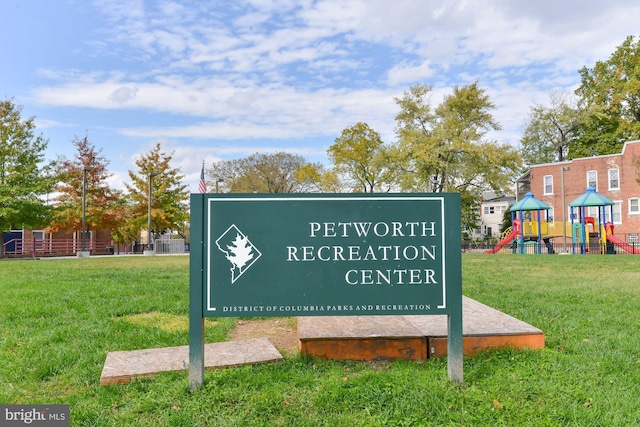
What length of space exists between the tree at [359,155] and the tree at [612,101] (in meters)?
19.9

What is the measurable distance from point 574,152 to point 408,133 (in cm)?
1964

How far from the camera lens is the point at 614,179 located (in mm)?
36312

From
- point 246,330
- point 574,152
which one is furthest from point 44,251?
point 574,152

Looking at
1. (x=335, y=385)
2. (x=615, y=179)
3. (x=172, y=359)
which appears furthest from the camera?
(x=615, y=179)

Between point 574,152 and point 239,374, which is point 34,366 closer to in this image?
point 239,374

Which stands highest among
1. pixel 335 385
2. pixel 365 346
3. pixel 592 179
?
pixel 592 179

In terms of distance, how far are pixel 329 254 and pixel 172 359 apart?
167cm

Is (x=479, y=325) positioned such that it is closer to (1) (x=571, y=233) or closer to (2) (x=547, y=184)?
(1) (x=571, y=233)

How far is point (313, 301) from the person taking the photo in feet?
11.5

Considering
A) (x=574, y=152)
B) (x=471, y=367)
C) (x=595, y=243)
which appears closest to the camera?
(x=471, y=367)

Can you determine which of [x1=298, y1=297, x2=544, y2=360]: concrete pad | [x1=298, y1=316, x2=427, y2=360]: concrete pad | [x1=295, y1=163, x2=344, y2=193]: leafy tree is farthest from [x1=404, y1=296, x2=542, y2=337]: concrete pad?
[x1=295, y1=163, x2=344, y2=193]: leafy tree

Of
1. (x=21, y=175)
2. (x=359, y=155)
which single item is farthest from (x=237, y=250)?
(x=359, y=155)

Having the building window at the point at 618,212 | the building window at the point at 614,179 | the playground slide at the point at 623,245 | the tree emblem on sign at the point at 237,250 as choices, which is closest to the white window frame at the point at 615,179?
the building window at the point at 614,179

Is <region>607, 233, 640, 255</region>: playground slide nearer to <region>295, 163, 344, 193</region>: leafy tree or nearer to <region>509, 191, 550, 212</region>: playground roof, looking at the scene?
<region>509, 191, 550, 212</region>: playground roof
